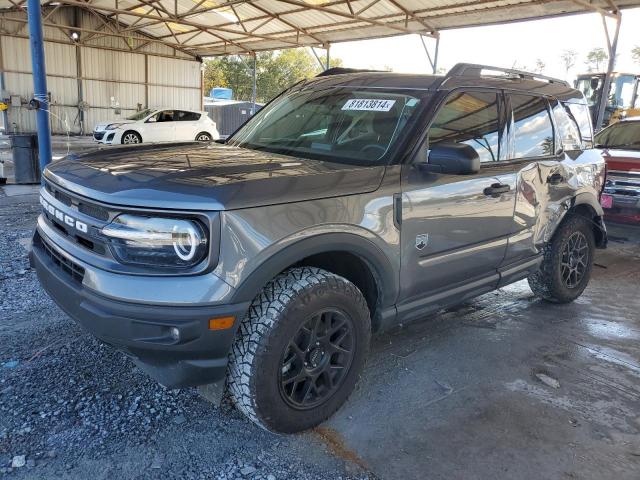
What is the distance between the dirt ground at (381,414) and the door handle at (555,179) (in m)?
1.21

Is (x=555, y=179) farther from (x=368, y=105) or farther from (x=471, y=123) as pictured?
(x=368, y=105)

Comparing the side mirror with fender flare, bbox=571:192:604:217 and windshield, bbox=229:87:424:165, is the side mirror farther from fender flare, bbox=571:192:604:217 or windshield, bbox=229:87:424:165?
fender flare, bbox=571:192:604:217

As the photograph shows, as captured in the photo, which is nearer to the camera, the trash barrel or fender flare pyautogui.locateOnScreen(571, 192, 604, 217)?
fender flare pyautogui.locateOnScreen(571, 192, 604, 217)

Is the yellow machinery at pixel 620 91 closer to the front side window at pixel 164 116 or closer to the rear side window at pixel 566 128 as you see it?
the rear side window at pixel 566 128

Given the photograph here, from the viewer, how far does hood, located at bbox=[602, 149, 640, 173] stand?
7105mm

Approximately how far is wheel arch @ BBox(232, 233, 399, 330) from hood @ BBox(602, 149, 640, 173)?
19.1ft

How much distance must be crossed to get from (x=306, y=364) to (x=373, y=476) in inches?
23.9

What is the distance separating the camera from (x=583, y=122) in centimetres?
473

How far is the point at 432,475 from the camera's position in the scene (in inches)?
96.3

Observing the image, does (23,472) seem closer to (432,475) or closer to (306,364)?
(306,364)

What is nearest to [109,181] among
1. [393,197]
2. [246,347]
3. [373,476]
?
[246,347]

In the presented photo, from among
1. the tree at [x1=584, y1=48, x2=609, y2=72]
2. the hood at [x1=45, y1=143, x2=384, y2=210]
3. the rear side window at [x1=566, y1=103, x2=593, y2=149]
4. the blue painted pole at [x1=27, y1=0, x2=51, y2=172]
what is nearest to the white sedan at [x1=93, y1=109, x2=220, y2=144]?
the blue painted pole at [x1=27, y1=0, x2=51, y2=172]

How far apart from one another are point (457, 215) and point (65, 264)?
2.24 meters

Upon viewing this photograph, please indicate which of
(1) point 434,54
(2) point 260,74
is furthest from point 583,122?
(2) point 260,74
